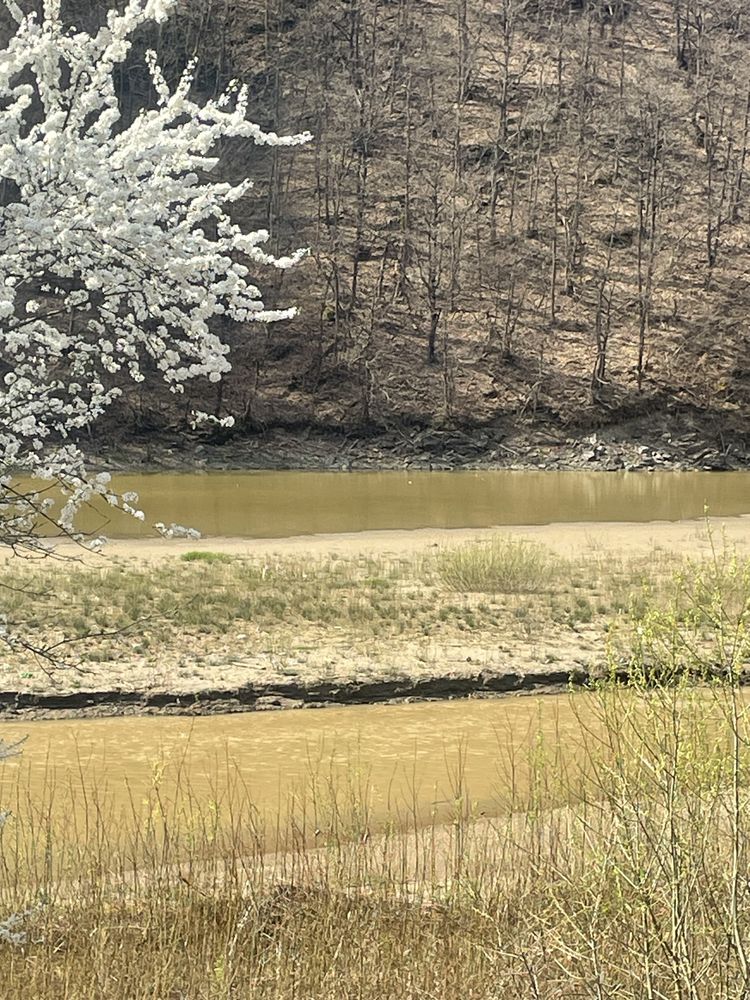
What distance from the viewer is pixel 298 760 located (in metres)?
10.3

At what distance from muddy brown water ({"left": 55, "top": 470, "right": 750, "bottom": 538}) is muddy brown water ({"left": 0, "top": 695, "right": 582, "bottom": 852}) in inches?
608

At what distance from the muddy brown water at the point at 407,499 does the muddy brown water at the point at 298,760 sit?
50.7 feet

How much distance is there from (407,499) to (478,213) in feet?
83.5

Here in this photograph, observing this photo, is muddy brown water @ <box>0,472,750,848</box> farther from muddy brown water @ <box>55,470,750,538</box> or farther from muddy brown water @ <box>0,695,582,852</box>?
muddy brown water @ <box>55,470,750,538</box>

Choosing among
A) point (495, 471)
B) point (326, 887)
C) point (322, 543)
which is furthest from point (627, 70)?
point (326, 887)

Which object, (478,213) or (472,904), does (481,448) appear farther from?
(472,904)

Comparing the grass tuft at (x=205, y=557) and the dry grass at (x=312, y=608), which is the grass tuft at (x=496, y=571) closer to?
the dry grass at (x=312, y=608)

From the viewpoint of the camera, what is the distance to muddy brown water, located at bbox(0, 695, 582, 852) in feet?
28.5

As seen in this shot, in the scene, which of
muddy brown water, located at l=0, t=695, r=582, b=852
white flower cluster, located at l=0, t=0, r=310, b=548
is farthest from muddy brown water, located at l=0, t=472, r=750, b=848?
white flower cluster, located at l=0, t=0, r=310, b=548

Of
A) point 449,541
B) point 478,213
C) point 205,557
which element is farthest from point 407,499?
point 478,213

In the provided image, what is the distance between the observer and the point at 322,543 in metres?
25.2

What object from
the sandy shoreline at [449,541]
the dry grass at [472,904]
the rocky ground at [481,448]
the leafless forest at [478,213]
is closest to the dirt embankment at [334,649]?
the sandy shoreline at [449,541]

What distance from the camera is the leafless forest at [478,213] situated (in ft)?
174

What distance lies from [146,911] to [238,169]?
5503cm
